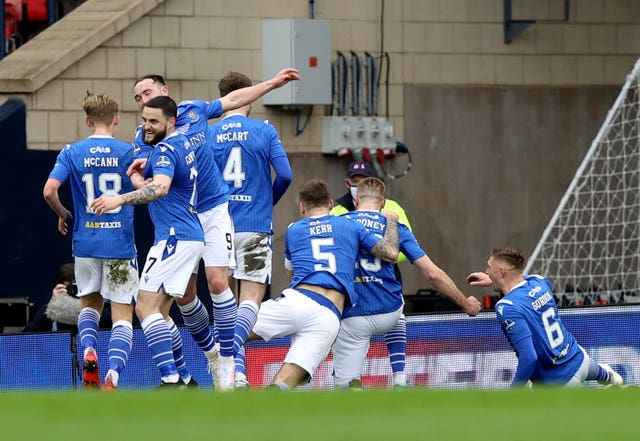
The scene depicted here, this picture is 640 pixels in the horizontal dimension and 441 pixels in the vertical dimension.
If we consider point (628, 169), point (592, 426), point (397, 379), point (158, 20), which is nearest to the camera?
point (592, 426)

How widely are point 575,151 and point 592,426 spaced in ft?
51.9

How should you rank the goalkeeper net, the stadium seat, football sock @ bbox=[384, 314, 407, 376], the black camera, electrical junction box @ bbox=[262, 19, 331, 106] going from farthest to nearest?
the stadium seat, the goalkeeper net, electrical junction box @ bbox=[262, 19, 331, 106], the black camera, football sock @ bbox=[384, 314, 407, 376]

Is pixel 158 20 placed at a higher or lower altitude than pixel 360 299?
higher

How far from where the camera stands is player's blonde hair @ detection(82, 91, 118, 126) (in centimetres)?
1137

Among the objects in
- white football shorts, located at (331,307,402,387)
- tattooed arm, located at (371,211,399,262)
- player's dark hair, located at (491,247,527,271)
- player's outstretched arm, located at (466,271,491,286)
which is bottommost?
white football shorts, located at (331,307,402,387)

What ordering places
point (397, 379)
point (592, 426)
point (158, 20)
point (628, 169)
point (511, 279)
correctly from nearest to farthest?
point (592, 426) → point (511, 279) → point (397, 379) → point (158, 20) → point (628, 169)

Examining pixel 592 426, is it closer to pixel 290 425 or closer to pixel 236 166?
pixel 290 425

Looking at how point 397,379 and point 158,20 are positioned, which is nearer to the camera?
point 397,379

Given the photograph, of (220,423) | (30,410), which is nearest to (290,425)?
(220,423)

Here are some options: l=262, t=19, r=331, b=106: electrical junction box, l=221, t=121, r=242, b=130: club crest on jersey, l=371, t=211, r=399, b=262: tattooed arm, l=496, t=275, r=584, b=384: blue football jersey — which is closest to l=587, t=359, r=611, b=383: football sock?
l=496, t=275, r=584, b=384: blue football jersey

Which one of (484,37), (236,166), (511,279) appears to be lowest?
(511,279)

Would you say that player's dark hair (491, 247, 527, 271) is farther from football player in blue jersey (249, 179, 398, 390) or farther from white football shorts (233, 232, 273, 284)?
white football shorts (233, 232, 273, 284)

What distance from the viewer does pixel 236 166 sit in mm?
11773

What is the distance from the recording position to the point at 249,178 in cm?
1182
